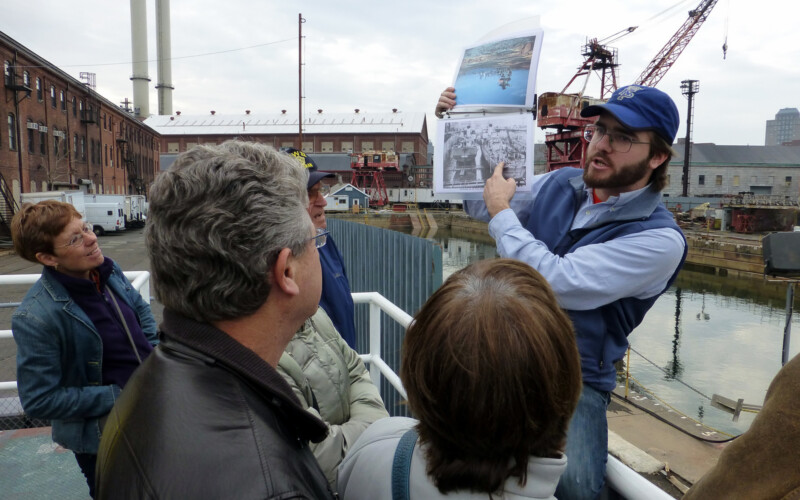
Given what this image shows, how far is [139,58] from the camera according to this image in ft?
Answer: 213

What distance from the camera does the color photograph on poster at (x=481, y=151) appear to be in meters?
1.81

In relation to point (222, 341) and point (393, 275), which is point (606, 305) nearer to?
point (222, 341)

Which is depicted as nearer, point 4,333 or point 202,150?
point 202,150

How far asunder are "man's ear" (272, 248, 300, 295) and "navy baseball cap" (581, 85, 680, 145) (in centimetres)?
123

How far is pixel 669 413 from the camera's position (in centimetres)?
944

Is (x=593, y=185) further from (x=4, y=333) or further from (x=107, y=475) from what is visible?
(x=4, y=333)

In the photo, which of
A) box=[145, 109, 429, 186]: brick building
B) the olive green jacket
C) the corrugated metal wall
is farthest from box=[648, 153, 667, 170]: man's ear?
box=[145, 109, 429, 186]: brick building

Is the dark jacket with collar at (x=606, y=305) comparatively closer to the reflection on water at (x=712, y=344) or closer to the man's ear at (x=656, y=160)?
the man's ear at (x=656, y=160)

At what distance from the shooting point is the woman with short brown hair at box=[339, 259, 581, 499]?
905 millimetres

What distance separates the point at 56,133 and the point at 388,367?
36472 mm

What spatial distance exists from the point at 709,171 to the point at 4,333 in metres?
68.5

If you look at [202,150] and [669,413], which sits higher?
[202,150]

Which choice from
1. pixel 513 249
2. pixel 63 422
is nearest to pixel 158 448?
pixel 513 249

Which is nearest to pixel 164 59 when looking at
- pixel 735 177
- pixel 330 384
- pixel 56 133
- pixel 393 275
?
pixel 56 133
